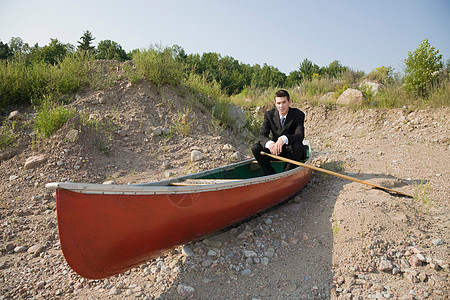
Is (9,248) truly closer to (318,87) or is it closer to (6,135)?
(6,135)

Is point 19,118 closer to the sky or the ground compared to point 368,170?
closer to the sky

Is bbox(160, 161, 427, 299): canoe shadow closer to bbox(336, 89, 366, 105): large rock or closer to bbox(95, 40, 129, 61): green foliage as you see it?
bbox(336, 89, 366, 105): large rock

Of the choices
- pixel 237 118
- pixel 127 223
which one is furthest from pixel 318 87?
pixel 127 223

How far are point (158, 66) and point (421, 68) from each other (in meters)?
7.19

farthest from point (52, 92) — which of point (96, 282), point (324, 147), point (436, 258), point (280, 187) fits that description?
point (436, 258)

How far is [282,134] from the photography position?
4.57 meters

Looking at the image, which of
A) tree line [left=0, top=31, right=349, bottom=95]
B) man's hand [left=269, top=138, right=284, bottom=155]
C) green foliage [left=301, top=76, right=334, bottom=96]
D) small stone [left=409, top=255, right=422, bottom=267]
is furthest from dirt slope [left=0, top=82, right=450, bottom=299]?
tree line [left=0, top=31, right=349, bottom=95]

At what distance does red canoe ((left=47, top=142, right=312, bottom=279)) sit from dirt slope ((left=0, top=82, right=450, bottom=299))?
361 millimetres

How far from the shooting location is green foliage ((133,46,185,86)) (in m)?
7.06

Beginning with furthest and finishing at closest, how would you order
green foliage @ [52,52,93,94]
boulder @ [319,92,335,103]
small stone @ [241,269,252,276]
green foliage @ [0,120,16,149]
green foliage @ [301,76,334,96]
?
green foliage @ [301,76,334,96]
boulder @ [319,92,335,103]
green foliage @ [52,52,93,94]
green foliage @ [0,120,16,149]
small stone @ [241,269,252,276]

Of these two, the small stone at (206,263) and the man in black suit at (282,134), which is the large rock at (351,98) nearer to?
the man in black suit at (282,134)

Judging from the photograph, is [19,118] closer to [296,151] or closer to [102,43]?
[296,151]

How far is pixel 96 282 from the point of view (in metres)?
2.78

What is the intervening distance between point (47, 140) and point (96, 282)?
3.34 metres
